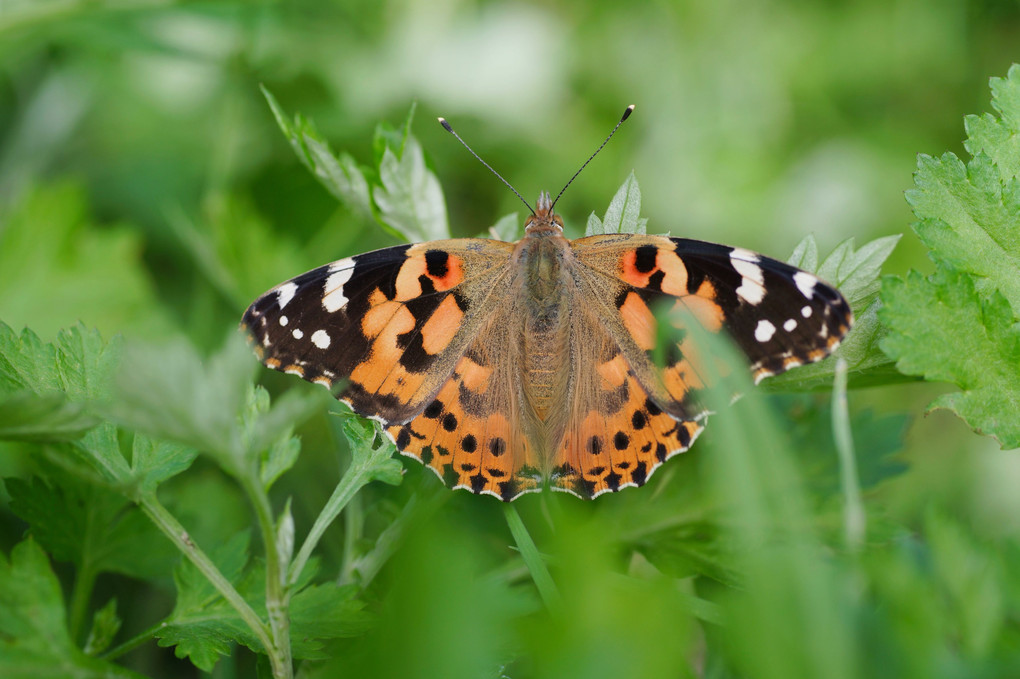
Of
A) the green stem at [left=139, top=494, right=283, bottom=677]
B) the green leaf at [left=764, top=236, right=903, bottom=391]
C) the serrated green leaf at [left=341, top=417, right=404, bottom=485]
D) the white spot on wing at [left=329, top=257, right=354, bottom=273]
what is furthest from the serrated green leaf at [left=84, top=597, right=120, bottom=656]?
the green leaf at [left=764, top=236, right=903, bottom=391]

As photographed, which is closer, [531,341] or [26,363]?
[26,363]

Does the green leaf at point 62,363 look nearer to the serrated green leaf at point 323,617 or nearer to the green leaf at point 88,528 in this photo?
the green leaf at point 88,528

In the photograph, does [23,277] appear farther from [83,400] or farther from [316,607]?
[316,607]

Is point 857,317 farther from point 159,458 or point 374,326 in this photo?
point 159,458

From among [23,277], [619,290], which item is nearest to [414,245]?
[619,290]

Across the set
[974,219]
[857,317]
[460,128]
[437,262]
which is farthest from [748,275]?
[460,128]

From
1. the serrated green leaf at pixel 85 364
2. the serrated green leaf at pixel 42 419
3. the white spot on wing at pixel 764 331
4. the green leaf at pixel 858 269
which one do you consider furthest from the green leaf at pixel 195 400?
the green leaf at pixel 858 269
